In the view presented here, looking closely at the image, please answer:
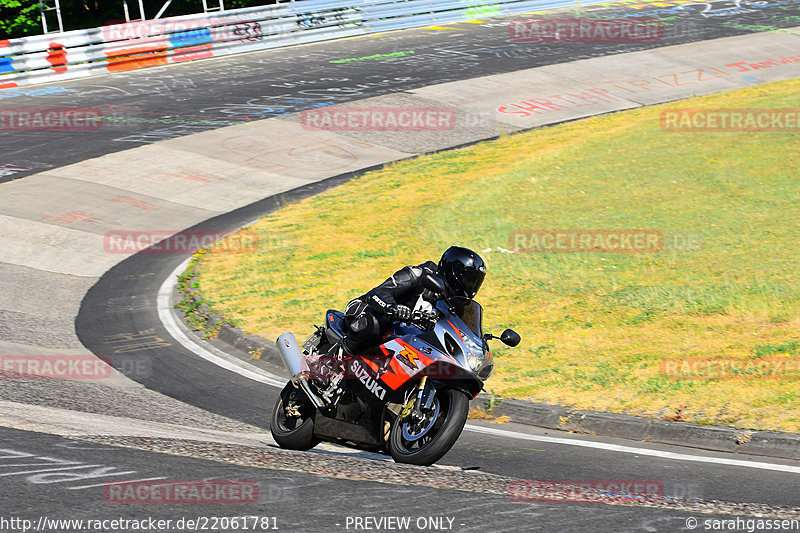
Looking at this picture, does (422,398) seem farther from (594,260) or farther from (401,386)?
(594,260)

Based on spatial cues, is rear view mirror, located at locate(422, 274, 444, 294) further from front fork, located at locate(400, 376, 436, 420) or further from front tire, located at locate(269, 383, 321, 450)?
front tire, located at locate(269, 383, 321, 450)

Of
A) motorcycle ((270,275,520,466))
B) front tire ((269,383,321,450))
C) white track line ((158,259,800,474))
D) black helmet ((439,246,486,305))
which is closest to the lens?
motorcycle ((270,275,520,466))

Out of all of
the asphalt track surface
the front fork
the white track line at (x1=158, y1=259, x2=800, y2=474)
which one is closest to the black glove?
the front fork

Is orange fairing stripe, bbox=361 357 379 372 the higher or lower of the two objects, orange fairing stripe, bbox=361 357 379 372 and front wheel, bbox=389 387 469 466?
the higher

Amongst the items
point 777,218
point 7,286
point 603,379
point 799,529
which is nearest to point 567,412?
point 603,379

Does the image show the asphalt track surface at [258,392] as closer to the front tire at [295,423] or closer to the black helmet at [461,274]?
the front tire at [295,423]

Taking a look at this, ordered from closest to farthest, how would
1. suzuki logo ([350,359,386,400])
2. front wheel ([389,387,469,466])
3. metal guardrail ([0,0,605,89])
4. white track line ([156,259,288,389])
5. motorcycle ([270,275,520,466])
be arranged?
1. front wheel ([389,387,469,466])
2. motorcycle ([270,275,520,466])
3. suzuki logo ([350,359,386,400])
4. white track line ([156,259,288,389])
5. metal guardrail ([0,0,605,89])

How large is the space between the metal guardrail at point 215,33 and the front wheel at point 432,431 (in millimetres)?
25374

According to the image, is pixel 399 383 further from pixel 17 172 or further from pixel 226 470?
pixel 17 172

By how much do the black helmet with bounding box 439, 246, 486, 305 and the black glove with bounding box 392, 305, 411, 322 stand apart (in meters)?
0.37

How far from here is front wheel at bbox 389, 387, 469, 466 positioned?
6.49 m

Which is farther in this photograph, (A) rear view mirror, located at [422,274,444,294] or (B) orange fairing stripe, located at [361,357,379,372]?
(B) orange fairing stripe, located at [361,357,379,372]

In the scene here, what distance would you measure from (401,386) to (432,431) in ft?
1.36

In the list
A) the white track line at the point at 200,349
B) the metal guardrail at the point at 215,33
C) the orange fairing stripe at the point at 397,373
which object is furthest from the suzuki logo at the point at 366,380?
the metal guardrail at the point at 215,33
